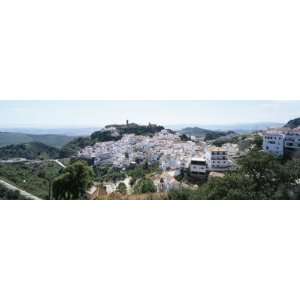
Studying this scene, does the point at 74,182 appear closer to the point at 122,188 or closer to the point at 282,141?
the point at 122,188

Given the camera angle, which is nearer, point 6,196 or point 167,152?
point 6,196

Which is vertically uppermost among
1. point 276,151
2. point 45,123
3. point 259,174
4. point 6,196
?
point 45,123

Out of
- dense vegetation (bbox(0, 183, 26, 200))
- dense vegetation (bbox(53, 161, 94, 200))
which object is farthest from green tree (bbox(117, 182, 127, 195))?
dense vegetation (bbox(0, 183, 26, 200))

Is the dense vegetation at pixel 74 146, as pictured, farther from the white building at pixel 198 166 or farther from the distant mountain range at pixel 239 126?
the white building at pixel 198 166

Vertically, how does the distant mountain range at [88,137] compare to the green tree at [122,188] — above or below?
above

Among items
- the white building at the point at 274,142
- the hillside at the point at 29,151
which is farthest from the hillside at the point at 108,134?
the white building at the point at 274,142
